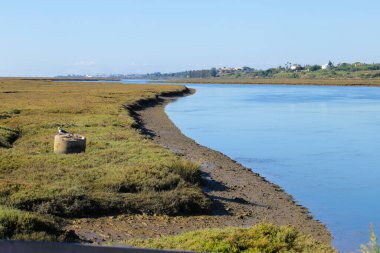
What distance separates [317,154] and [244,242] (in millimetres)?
18157

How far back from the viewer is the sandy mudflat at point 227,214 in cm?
1212

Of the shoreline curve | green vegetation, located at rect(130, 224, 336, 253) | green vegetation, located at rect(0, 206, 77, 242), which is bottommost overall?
the shoreline curve

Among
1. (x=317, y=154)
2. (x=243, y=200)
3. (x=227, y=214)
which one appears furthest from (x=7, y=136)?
(x=317, y=154)

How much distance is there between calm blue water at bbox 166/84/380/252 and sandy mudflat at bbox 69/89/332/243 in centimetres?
61

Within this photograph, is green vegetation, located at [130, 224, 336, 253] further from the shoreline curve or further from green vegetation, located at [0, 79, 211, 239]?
green vegetation, located at [0, 79, 211, 239]

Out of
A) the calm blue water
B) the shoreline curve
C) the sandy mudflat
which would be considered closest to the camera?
the sandy mudflat

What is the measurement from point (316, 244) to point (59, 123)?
22763 millimetres

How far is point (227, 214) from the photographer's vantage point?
14289 mm

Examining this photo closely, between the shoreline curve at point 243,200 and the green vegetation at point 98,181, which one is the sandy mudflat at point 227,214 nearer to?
the shoreline curve at point 243,200

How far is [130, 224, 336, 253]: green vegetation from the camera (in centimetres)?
916

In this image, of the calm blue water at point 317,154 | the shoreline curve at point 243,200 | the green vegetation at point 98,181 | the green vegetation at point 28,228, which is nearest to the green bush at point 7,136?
the green vegetation at point 98,181

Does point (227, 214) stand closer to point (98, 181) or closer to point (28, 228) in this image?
point (98, 181)

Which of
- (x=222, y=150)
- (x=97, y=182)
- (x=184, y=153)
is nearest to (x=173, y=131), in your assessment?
(x=222, y=150)

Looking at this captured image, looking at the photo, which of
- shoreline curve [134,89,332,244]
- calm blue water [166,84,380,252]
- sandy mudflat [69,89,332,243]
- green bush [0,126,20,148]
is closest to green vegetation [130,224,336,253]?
sandy mudflat [69,89,332,243]
